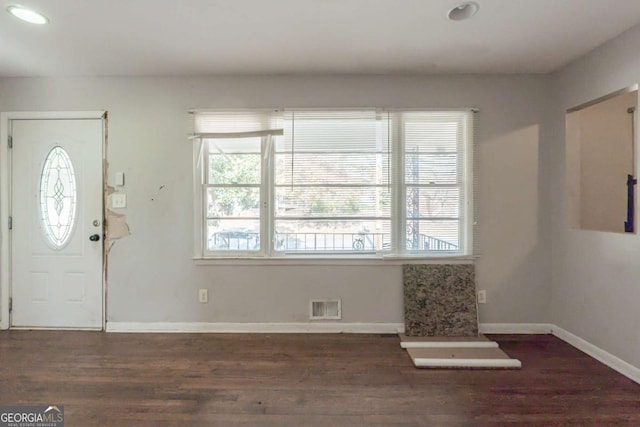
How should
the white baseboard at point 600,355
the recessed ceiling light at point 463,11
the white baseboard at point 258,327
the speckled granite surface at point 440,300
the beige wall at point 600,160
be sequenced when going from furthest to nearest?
the white baseboard at point 258,327 < the speckled granite surface at point 440,300 < the beige wall at point 600,160 < the white baseboard at point 600,355 < the recessed ceiling light at point 463,11

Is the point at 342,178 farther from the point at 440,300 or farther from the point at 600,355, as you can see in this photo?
the point at 600,355

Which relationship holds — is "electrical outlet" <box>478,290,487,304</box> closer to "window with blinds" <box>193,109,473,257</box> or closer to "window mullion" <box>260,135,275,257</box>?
"window with blinds" <box>193,109,473,257</box>

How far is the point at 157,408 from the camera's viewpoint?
2.15 meters

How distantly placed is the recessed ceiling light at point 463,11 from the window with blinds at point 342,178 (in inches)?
42.8

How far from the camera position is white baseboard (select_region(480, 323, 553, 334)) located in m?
3.38

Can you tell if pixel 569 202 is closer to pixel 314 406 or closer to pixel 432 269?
pixel 432 269

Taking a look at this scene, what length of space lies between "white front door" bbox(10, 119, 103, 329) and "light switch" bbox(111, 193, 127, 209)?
13 cm

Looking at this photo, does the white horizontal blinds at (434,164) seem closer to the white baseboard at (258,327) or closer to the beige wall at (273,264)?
the beige wall at (273,264)

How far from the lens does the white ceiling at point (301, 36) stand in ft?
7.35

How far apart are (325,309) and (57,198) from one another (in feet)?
9.20

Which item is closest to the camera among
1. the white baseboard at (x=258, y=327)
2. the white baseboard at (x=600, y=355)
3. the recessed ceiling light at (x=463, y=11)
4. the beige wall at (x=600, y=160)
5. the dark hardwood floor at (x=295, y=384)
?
the dark hardwood floor at (x=295, y=384)

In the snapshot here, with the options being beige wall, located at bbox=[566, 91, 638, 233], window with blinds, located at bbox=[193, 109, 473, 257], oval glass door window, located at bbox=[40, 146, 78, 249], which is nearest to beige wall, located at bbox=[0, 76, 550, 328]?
window with blinds, located at bbox=[193, 109, 473, 257]

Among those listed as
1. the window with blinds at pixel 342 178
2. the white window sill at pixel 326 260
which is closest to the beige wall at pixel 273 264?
the white window sill at pixel 326 260

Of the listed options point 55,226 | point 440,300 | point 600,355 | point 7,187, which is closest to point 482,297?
point 440,300
